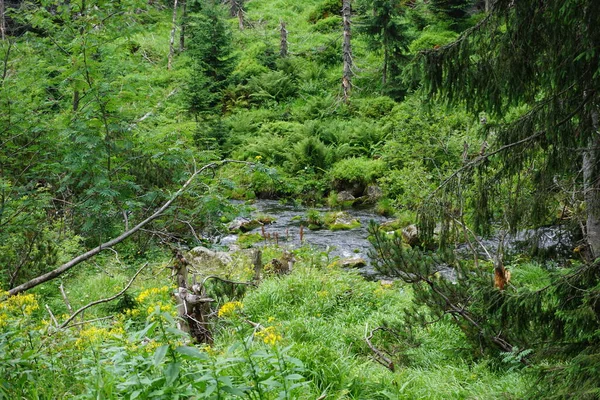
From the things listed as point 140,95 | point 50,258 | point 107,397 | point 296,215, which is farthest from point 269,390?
point 296,215

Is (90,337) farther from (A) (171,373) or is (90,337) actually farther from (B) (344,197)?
(B) (344,197)

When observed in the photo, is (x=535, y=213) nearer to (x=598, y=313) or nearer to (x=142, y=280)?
(x=598, y=313)

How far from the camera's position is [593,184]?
9.25ft

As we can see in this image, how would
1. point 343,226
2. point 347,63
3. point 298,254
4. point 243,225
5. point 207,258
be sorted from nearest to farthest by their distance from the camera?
point 207,258
point 298,254
point 343,226
point 243,225
point 347,63

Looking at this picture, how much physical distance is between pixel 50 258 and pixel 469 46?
6.53 metres

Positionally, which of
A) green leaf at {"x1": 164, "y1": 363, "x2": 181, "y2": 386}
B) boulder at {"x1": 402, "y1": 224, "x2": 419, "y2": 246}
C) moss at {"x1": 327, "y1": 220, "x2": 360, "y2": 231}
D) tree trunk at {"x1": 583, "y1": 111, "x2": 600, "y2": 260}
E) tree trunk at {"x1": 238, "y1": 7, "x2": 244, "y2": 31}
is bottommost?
moss at {"x1": 327, "y1": 220, "x2": 360, "y2": 231}

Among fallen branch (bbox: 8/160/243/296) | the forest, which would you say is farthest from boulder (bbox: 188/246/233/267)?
fallen branch (bbox: 8/160/243/296)

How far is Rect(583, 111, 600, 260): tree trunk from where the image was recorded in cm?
274

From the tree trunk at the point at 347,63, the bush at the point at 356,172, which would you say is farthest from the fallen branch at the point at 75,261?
the tree trunk at the point at 347,63

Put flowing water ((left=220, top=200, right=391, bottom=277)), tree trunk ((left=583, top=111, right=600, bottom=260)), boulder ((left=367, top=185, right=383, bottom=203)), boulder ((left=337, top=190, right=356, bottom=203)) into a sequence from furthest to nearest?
boulder ((left=337, top=190, right=356, bottom=203)) → boulder ((left=367, top=185, right=383, bottom=203)) → flowing water ((left=220, top=200, right=391, bottom=277)) → tree trunk ((left=583, top=111, right=600, bottom=260))

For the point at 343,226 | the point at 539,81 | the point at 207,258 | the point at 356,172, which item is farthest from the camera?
the point at 356,172

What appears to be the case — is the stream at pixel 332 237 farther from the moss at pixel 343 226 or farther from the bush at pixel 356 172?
the bush at pixel 356 172

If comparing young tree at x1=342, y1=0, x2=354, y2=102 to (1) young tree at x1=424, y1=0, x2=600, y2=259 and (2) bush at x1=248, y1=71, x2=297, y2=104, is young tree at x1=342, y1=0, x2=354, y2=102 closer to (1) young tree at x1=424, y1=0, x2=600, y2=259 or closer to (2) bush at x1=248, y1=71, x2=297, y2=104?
(2) bush at x1=248, y1=71, x2=297, y2=104

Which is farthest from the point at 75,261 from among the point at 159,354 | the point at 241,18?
the point at 241,18
